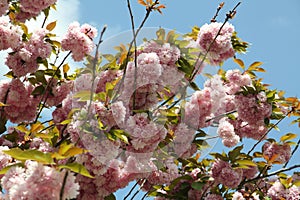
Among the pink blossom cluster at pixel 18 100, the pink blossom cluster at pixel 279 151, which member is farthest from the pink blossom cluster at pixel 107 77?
the pink blossom cluster at pixel 279 151

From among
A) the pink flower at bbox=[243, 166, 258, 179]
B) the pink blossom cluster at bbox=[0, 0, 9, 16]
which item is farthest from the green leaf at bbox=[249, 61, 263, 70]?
the pink blossom cluster at bbox=[0, 0, 9, 16]

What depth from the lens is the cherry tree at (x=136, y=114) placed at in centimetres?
252

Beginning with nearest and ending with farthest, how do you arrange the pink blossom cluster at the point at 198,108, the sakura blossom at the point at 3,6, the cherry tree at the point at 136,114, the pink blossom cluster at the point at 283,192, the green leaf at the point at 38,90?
the cherry tree at the point at 136,114 < the pink blossom cluster at the point at 198,108 < the sakura blossom at the point at 3,6 < the green leaf at the point at 38,90 < the pink blossom cluster at the point at 283,192

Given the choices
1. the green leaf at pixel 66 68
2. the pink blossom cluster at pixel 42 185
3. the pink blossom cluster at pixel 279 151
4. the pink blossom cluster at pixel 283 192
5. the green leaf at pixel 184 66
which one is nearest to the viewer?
the pink blossom cluster at pixel 42 185

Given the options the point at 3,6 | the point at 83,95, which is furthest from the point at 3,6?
the point at 83,95

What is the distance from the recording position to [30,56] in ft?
11.3

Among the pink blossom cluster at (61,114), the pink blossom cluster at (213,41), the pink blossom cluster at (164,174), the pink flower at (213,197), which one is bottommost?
the pink flower at (213,197)

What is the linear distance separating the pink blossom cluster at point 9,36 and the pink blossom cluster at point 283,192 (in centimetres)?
262

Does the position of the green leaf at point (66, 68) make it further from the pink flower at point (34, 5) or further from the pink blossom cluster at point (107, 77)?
the pink blossom cluster at point (107, 77)

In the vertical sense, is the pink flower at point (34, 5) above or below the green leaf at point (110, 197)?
above

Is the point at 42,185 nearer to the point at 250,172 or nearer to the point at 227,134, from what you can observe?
the point at 227,134

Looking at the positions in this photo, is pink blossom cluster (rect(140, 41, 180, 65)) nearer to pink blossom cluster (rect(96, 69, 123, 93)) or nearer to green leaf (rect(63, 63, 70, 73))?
pink blossom cluster (rect(96, 69, 123, 93))

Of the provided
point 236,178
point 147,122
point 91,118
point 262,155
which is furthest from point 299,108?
point 91,118

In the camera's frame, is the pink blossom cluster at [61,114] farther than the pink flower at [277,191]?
No
